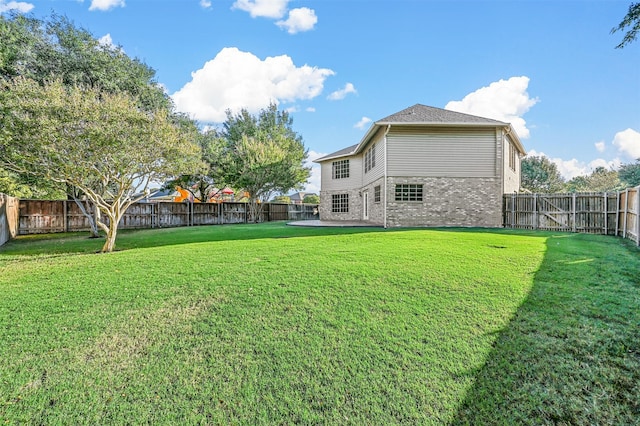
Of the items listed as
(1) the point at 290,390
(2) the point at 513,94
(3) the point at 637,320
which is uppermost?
(2) the point at 513,94

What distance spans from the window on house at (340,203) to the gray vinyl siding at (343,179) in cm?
54

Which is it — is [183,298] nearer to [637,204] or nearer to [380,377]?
[380,377]

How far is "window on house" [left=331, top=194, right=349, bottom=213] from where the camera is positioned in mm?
20094

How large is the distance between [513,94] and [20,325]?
19996 mm

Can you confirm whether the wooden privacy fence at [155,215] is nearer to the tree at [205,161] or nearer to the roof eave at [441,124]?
the tree at [205,161]

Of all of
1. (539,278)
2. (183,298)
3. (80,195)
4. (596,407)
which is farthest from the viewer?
(80,195)

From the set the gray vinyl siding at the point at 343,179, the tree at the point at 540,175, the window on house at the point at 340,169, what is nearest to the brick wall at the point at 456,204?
the gray vinyl siding at the point at 343,179

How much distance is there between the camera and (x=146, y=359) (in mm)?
2861

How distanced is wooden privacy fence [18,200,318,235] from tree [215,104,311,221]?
5.08 ft

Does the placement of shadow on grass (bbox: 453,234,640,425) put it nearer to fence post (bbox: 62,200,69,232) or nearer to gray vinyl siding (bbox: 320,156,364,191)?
gray vinyl siding (bbox: 320,156,364,191)

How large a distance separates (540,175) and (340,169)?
2942 centimetres

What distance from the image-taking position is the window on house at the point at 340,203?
20094 mm

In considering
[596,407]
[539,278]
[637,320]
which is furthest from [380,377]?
[539,278]

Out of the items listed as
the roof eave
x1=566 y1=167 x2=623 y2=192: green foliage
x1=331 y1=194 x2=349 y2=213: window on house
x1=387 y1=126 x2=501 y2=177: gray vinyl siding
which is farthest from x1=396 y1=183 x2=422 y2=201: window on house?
x1=566 y1=167 x2=623 y2=192: green foliage
